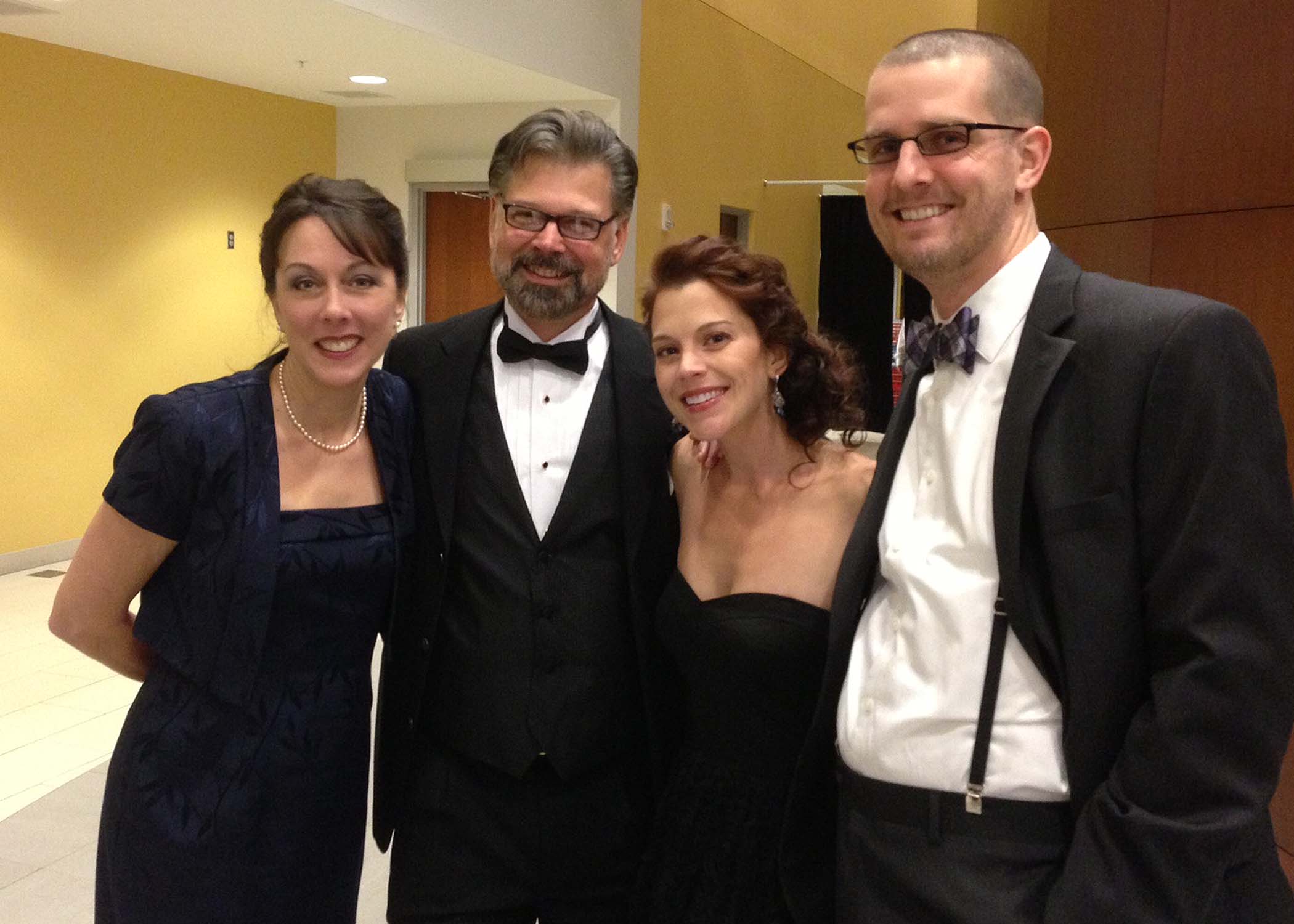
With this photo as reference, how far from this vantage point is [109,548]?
6.17 ft

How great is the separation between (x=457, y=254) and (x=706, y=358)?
6.92 metres

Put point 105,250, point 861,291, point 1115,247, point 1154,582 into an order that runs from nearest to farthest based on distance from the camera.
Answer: point 1154,582, point 1115,247, point 105,250, point 861,291

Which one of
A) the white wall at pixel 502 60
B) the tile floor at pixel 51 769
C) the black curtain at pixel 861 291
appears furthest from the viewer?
the black curtain at pixel 861 291

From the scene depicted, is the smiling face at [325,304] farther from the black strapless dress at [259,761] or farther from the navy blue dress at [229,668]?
the black strapless dress at [259,761]

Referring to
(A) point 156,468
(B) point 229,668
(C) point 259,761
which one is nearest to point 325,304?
(A) point 156,468

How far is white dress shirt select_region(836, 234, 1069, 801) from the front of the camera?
1.44 meters

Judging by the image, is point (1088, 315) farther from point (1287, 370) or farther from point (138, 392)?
point (138, 392)

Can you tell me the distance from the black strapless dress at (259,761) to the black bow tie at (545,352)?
0.37m

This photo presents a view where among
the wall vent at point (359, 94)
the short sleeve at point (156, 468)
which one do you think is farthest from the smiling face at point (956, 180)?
the wall vent at point (359, 94)

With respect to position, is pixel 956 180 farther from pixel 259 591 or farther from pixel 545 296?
pixel 259 591

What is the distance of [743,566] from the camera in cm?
196

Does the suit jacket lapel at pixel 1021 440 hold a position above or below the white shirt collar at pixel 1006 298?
below

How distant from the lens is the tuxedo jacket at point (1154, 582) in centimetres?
128

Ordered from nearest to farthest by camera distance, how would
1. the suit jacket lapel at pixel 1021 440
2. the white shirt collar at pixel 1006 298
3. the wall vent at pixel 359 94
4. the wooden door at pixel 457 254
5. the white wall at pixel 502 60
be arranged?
the suit jacket lapel at pixel 1021 440 → the white shirt collar at pixel 1006 298 → the white wall at pixel 502 60 → the wall vent at pixel 359 94 → the wooden door at pixel 457 254
